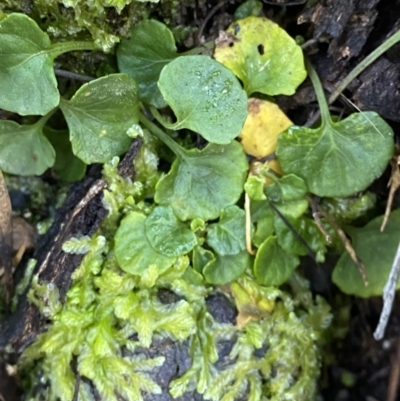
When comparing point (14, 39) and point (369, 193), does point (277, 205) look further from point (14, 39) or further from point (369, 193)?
point (14, 39)

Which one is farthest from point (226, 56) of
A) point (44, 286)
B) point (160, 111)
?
point (44, 286)

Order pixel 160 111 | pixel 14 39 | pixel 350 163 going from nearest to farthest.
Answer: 1. pixel 14 39
2. pixel 350 163
3. pixel 160 111

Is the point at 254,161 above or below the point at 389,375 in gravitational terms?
above

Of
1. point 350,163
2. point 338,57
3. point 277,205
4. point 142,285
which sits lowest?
point 142,285

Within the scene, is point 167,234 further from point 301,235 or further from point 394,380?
point 394,380

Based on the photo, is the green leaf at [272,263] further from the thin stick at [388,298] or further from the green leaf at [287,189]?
the thin stick at [388,298]

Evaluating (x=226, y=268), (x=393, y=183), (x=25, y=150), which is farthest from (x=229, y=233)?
(x=25, y=150)
